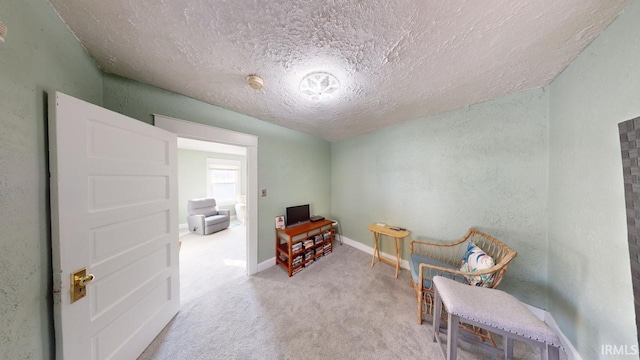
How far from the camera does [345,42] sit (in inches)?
40.4

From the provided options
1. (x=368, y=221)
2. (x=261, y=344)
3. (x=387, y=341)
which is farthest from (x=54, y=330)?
(x=368, y=221)

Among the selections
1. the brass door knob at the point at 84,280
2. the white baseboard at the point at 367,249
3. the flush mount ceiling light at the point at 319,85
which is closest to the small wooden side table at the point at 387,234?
the white baseboard at the point at 367,249

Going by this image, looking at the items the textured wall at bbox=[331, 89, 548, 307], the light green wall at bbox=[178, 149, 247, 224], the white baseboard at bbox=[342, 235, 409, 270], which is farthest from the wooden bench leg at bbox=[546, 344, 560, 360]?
the light green wall at bbox=[178, 149, 247, 224]

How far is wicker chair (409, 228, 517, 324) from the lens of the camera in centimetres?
134

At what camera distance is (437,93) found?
1626 mm

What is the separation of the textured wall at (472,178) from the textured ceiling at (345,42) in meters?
0.36

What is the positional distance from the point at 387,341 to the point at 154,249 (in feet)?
7.05

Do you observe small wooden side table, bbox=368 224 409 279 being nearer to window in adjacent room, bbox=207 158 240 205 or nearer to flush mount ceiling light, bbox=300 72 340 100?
flush mount ceiling light, bbox=300 72 340 100

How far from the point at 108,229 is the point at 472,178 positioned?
10.8 feet

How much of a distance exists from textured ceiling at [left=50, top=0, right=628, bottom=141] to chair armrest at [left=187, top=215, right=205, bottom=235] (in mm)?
3373

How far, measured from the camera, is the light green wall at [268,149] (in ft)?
4.90

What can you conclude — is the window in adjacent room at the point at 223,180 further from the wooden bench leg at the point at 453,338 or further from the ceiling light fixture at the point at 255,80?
the wooden bench leg at the point at 453,338

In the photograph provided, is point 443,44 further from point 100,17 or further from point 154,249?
point 154,249

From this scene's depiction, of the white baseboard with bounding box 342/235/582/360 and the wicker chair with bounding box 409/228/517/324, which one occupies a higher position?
the wicker chair with bounding box 409/228/517/324
